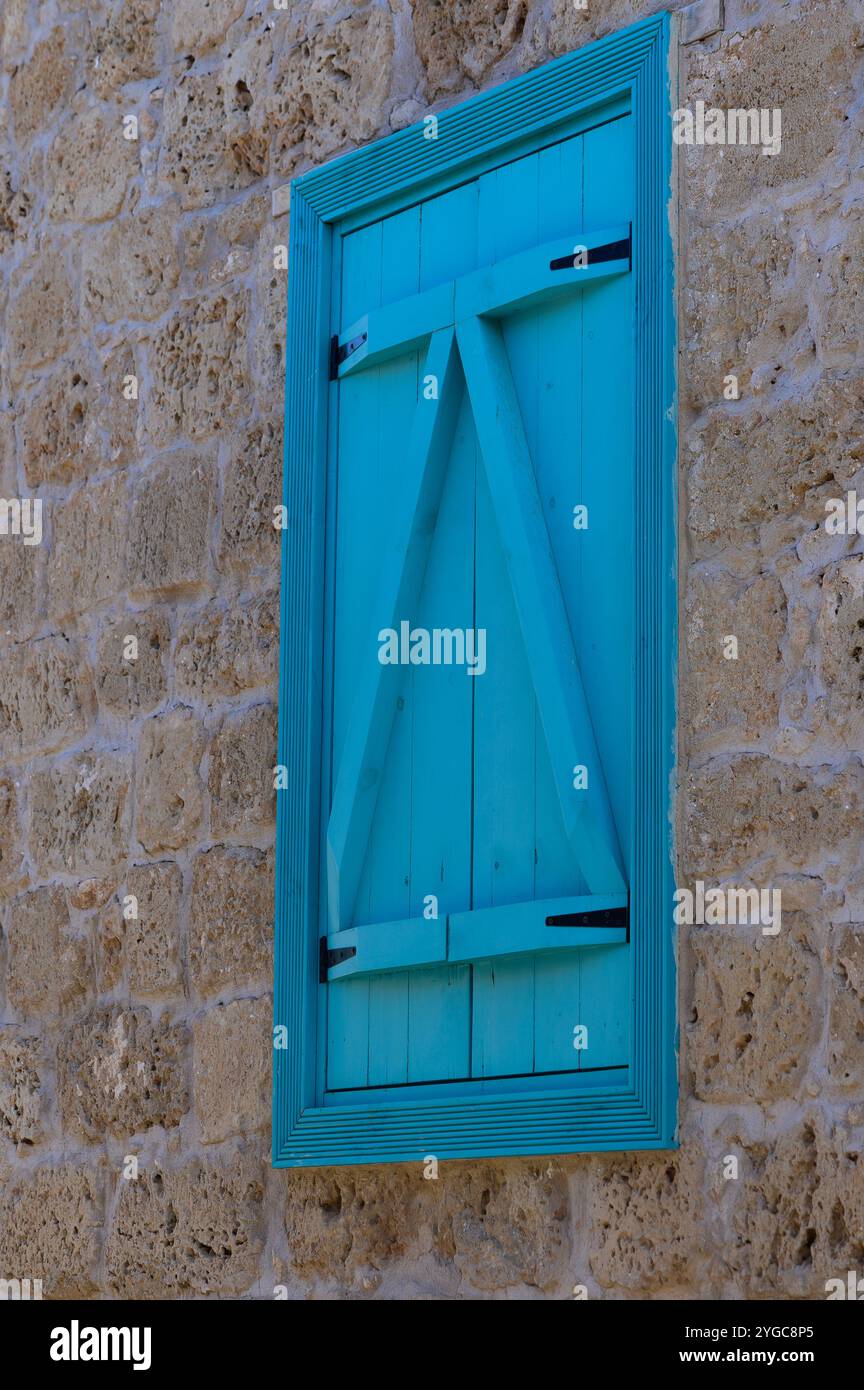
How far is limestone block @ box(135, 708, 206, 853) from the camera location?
4875 mm

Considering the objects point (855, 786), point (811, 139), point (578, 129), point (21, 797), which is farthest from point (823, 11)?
point (21, 797)

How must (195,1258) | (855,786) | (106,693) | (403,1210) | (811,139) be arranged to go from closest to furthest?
(855,786)
(811,139)
(403,1210)
(195,1258)
(106,693)

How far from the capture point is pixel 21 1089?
16.9ft

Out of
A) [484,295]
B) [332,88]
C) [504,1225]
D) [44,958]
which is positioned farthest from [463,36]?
[504,1225]

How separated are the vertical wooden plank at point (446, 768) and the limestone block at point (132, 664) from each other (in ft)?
2.81

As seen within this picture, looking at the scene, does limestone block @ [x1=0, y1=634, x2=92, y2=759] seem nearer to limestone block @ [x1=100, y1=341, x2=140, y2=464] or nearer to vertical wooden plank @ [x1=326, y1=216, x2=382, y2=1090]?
limestone block @ [x1=100, y1=341, x2=140, y2=464]

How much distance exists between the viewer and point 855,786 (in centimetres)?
361

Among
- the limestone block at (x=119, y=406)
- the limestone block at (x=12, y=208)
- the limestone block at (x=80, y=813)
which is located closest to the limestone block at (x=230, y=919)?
the limestone block at (x=80, y=813)

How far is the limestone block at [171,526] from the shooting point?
499 centimetres

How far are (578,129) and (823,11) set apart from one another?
58cm

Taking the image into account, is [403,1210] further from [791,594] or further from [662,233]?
[662,233]

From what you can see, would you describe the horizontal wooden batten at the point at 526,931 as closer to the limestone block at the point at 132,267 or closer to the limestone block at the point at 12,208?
the limestone block at the point at 132,267

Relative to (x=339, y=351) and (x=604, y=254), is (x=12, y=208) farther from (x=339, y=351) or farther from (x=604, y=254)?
(x=604, y=254)
